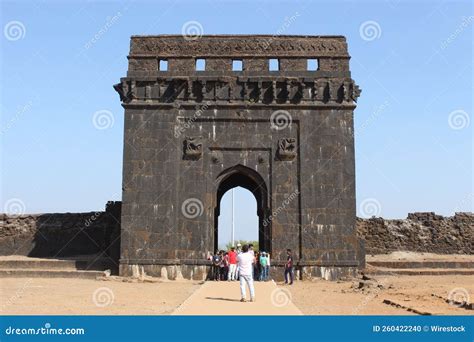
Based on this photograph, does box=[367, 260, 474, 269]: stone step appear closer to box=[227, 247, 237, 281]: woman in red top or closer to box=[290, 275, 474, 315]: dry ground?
box=[290, 275, 474, 315]: dry ground

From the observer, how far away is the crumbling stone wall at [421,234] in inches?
1180

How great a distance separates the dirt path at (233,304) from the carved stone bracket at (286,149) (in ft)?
21.3

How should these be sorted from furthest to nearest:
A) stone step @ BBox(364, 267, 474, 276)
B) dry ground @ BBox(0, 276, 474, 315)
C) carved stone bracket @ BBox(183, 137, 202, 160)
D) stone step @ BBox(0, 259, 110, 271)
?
stone step @ BBox(0, 259, 110, 271), stone step @ BBox(364, 267, 474, 276), carved stone bracket @ BBox(183, 137, 202, 160), dry ground @ BBox(0, 276, 474, 315)

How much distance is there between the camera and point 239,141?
2195 centimetres

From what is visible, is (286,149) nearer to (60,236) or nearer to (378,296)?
(378,296)

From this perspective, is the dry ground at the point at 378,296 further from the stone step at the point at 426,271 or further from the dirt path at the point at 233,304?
the stone step at the point at 426,271

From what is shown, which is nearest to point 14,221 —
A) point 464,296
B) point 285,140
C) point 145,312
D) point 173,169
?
point 173,169

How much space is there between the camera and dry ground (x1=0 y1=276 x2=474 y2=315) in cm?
1195

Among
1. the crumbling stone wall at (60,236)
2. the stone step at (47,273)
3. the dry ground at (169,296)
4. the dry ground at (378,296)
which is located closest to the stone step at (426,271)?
the dry ground at (378,296)

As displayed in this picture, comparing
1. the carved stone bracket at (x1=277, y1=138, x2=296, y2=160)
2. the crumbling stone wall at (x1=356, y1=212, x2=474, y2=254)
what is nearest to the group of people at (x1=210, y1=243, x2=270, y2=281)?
the carved stone bracket at (x1=277, y1=138, x2=296, y2=160)

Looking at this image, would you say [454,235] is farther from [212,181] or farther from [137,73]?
[137,73]

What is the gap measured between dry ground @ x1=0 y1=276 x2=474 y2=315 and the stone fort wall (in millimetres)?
7831

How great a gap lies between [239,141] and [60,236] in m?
12.3

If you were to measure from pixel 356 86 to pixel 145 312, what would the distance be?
14.1 meters
